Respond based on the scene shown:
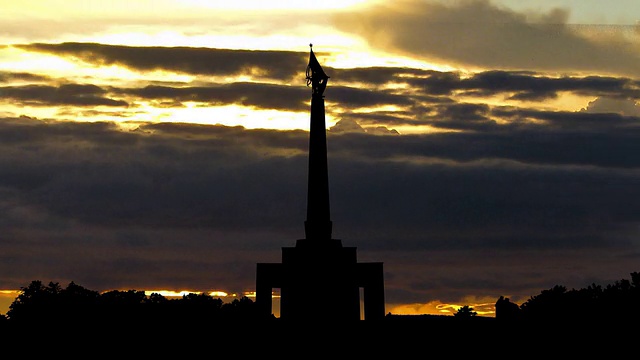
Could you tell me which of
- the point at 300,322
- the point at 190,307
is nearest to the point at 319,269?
the point at 300,322

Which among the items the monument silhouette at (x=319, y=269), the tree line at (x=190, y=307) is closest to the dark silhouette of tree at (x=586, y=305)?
the tree line at (x=190, y=307)

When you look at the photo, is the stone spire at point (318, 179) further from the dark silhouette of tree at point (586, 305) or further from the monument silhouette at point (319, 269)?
the dark silhouette of tree at point (586, 305)

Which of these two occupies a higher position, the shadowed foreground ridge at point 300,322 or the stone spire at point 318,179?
the stone spire at point 318,179

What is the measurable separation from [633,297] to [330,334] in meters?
24.5

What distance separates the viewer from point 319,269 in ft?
311

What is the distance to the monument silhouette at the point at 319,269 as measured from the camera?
309ft

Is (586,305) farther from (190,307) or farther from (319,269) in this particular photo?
(190,307)

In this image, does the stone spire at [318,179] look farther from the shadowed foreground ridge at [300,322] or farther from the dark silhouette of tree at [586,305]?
the dark silhouette of tree at [586,305]

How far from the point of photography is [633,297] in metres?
103

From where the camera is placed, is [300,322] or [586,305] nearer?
[300,322]

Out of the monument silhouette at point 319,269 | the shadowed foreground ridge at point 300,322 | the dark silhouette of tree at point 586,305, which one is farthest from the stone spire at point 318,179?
the dark silhouette of tree at point 586,305

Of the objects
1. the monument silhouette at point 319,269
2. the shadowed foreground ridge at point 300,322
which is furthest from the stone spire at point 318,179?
the shadowed foreground ridge at point 300,322

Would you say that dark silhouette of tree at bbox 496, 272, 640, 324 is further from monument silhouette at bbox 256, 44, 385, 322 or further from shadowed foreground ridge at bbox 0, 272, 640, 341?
monument silhouette at bbox 256, 44, 385, 322

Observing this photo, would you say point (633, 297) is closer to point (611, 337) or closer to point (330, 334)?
point (611, 337)
